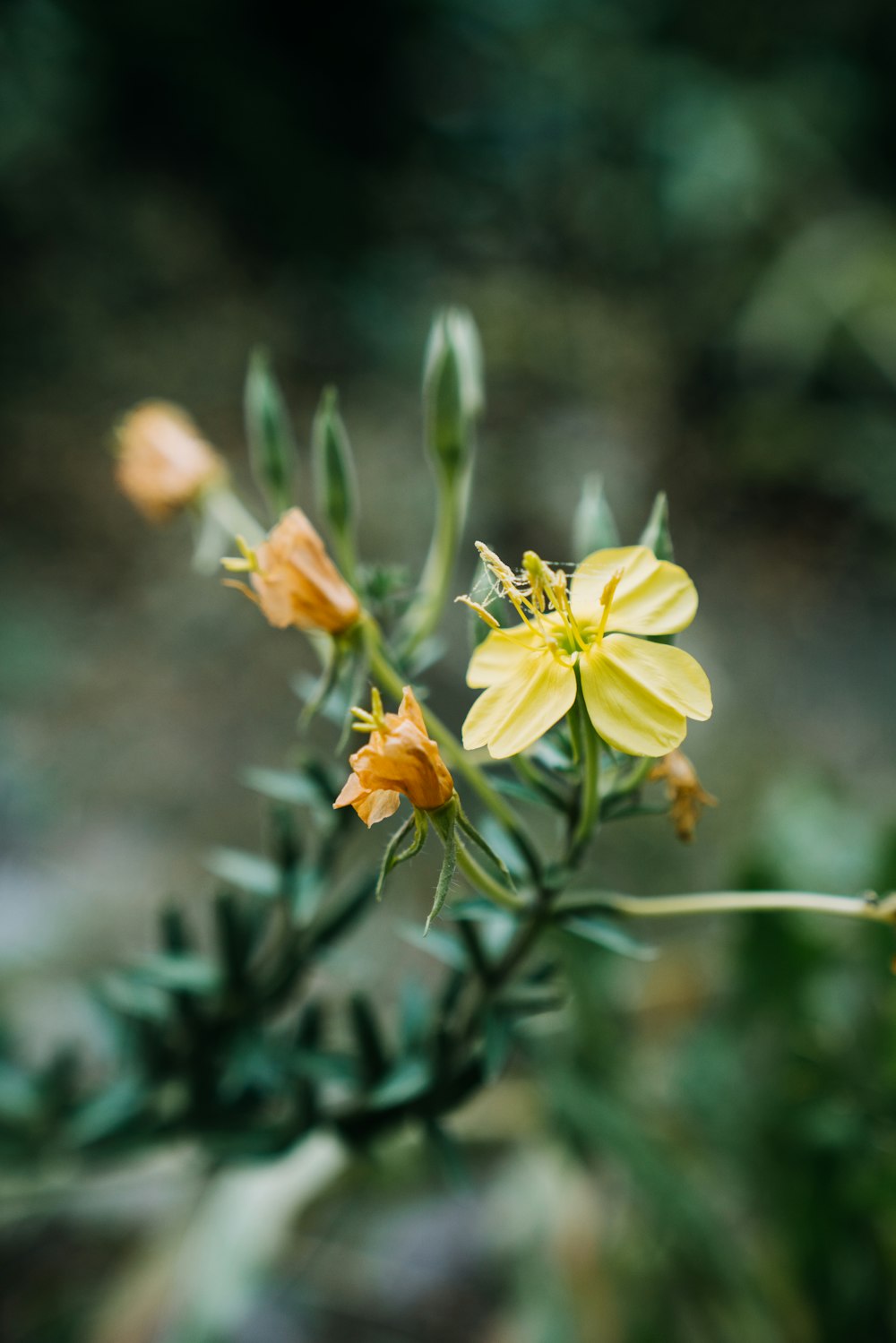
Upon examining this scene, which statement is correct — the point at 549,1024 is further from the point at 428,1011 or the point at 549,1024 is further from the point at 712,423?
the point at 712,423

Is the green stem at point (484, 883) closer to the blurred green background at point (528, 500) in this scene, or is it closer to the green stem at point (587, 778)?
the green stem at point (587, 778)

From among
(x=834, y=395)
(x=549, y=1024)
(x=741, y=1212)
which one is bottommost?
(x=741, y=1212)

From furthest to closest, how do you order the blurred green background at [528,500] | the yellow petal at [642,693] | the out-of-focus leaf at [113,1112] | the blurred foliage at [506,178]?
the blurred foliage at [506,178]
the blurred green background at [528,500]
the out-of-focus leaf at [113,1112]
the yellow petal at [642,693]

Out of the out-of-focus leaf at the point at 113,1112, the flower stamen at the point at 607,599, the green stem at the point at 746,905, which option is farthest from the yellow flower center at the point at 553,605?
the out-of-focus leaf at the point at 113,1112

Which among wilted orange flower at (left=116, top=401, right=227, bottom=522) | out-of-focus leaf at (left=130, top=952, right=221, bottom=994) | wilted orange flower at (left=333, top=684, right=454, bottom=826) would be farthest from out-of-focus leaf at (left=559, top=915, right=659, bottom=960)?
wilted orange flower at (left=116, top=401, right=227, bottom=522)

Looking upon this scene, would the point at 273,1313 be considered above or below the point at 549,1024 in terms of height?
below

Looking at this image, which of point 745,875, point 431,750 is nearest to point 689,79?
point 745,875

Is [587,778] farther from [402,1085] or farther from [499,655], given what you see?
[402,1085]

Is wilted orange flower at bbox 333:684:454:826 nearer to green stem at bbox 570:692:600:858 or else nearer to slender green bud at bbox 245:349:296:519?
green stem at bbox 570:692:600:858
